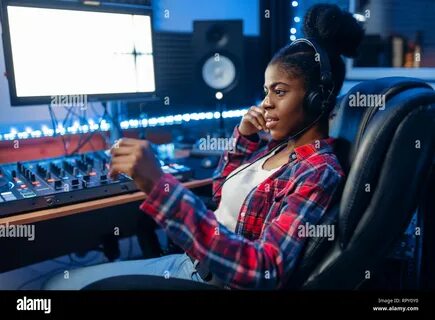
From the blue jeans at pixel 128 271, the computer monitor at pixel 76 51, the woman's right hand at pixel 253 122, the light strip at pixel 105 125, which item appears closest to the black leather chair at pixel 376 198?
the blue jeans at pixel 128 271

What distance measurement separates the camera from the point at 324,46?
1038 mm

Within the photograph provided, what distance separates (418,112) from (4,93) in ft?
4.56

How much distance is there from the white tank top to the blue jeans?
16cm

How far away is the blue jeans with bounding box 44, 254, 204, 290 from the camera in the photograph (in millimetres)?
1135

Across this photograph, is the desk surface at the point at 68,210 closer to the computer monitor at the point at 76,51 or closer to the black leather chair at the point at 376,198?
the black leather chair at the point at 376,198

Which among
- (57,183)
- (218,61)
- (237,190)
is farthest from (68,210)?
(218,61)

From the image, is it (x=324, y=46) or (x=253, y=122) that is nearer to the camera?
(x=324, y=46)

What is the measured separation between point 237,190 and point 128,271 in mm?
375

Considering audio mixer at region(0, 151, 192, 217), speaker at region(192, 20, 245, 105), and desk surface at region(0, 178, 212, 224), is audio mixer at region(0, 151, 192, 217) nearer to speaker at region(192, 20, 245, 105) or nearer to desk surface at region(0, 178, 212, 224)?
desk surface at region(0, 178, 212, 224)

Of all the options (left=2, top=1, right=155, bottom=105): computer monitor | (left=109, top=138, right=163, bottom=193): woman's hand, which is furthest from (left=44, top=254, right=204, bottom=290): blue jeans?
(left=2, top=1, right=155, bottom=105): computer monitor

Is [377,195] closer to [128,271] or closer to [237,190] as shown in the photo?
[237,190]

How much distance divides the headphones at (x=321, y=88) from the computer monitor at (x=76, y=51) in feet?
2.46

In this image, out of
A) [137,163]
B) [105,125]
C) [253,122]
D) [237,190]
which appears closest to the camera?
[137,163]

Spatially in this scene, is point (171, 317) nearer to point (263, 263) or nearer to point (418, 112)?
point (263, 263)
